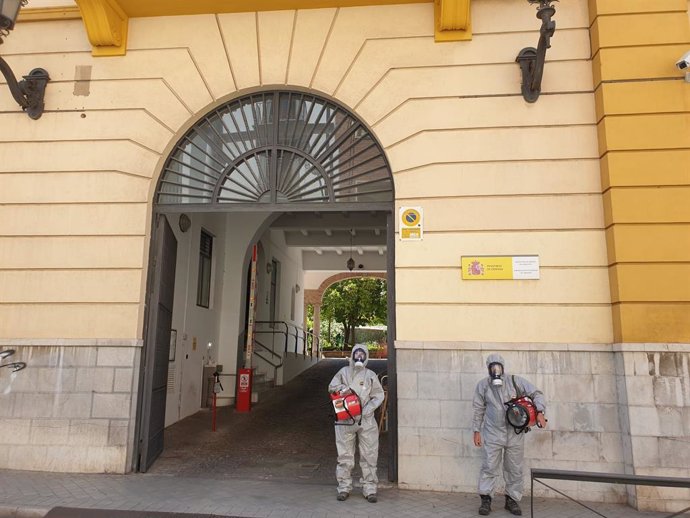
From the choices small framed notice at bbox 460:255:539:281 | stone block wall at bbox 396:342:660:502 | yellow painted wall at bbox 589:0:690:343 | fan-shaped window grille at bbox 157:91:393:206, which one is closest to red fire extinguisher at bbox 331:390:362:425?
stone block wall at bbox 396:342:660:502

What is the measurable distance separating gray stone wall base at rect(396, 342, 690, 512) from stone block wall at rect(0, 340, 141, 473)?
3.44 meters

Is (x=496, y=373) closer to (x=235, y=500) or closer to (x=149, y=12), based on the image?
(x=235, y=500)

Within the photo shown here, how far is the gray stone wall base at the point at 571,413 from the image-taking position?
5.37m

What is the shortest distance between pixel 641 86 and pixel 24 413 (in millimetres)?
8516

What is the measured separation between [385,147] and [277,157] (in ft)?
4.79

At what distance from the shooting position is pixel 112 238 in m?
6.78

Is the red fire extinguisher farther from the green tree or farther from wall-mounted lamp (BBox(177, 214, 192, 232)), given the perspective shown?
the green tree

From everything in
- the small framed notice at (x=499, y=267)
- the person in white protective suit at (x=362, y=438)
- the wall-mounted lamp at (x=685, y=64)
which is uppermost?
the wall-mounted lamp at (x=685, y=64)

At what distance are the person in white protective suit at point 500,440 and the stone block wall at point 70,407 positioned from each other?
14.0 ft

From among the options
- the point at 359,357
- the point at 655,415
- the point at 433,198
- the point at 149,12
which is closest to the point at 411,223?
the point at 433,198

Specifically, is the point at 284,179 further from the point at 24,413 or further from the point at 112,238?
the point at 24,413

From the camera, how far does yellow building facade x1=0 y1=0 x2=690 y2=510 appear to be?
5711mm

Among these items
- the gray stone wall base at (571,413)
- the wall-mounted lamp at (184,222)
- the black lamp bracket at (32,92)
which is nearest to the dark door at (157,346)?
the wall-mounted lamp at (184,222)

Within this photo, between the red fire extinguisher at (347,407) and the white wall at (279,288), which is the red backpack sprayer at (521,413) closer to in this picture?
the red fire extinguisher at (347,407)
